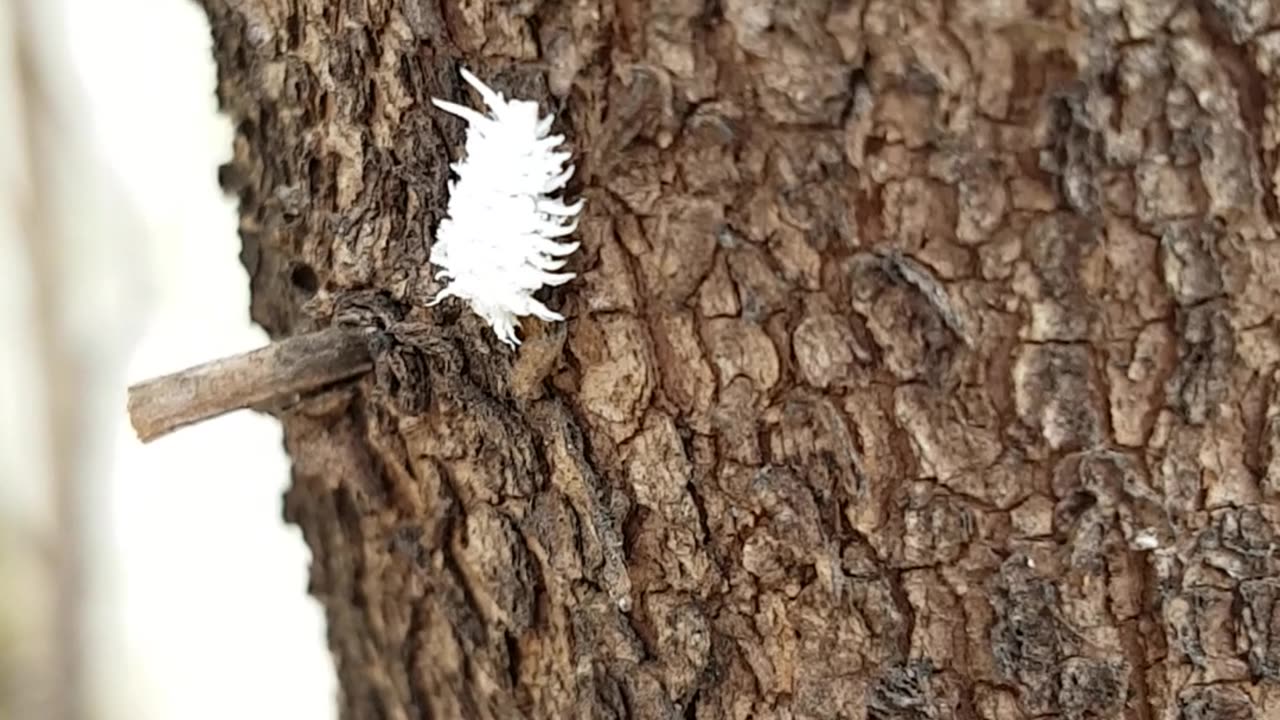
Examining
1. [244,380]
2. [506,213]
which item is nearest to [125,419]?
[244,380]

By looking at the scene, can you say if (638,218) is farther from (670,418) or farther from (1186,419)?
(1186,419)

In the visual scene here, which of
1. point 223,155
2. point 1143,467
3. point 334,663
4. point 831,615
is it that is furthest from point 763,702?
point 223,155

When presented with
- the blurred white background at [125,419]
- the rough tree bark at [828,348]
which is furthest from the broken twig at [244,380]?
the blurred white background at [125,419]

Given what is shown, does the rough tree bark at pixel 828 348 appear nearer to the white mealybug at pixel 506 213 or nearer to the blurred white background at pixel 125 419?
the white mealybug at pixel 506 213

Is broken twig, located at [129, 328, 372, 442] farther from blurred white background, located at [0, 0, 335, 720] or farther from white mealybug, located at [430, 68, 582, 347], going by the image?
blurred white background, located at [0, 0, 335, 720]

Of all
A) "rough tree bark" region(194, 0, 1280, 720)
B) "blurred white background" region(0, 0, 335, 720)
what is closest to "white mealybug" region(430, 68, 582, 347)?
"rough tree bark" region(194, 0, 1280, 720)

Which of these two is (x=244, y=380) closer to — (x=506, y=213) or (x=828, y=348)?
(x=506, y=213)
